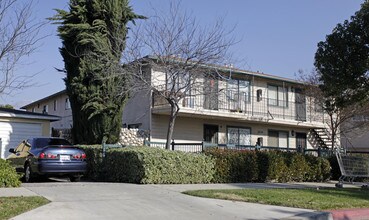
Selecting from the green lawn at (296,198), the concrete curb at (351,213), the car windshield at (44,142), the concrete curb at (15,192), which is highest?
the car windshield at (44,142)

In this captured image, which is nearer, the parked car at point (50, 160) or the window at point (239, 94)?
the parked car at point (50, 160)

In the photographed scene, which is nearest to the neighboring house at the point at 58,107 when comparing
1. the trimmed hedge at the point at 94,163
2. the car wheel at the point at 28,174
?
the trimmed hedge at the point at 94,163

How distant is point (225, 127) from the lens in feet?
86.5

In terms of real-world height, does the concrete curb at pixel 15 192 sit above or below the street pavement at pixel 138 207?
above

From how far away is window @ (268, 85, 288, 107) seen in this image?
28.7 metres

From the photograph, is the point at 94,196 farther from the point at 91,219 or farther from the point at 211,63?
the point at 211,63

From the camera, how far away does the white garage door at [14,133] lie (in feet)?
69.0

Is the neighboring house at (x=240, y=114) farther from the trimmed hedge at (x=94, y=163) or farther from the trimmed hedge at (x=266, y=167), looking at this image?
the trimmed hedge at (x=94, y=163)

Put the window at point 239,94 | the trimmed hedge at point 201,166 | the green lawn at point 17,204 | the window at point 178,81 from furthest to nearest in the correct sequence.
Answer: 1. the window at point 239,94
2. the window at point 178,81
3. the trimmed hedge at point 201,166
4. the green lawn at point 17,204

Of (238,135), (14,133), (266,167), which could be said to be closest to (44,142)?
(14,133)

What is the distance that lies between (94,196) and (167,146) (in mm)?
6921

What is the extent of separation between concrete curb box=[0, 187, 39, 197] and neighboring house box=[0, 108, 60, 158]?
10.00m

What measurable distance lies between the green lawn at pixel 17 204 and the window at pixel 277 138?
68.7 feet

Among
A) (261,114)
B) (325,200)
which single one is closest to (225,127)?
(261,114)
